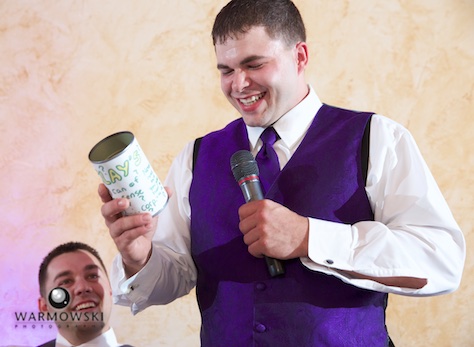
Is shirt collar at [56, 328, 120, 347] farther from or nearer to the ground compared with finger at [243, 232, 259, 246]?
nearer to the ground

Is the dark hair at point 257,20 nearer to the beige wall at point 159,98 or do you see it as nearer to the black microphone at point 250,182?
the black microphone at point 250,182

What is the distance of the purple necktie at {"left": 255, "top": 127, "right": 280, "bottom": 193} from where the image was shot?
1.50 meters

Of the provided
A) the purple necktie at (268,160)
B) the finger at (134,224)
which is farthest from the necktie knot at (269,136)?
the finger at (134,224)

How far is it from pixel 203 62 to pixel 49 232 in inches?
32.6

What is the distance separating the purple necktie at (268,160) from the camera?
1495 mm

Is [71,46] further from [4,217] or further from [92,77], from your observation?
[4,217]

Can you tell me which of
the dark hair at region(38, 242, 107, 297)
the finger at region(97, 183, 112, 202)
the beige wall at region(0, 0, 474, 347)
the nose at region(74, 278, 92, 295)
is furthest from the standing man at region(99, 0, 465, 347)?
the beige wall at region(0, 0, 474, 347)

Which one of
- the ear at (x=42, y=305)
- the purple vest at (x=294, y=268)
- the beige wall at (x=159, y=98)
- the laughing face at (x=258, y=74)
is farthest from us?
the beige wall at (x=159, y=98)

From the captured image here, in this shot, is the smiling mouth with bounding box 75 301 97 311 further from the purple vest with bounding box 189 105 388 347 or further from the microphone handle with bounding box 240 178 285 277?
the microphone handle with bounding box 240 178 285 277

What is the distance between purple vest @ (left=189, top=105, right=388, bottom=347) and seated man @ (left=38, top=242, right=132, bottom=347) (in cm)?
46

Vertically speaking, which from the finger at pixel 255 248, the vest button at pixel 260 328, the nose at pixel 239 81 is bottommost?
the vest button at pixel 260 328

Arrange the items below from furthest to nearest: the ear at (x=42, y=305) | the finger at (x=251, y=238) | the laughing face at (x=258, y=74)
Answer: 1. the ear at (x=42, y=305)
2. the laughing face at (x=258, y=74)
3. the finger at (x=251, y=238)

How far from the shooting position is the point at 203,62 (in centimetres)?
241

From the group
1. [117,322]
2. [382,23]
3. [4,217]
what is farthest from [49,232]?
[382,23]
